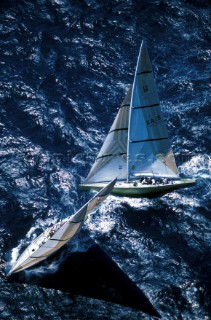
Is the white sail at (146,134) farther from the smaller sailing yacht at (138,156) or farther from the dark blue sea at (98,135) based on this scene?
the dark blue sea at (98,135)

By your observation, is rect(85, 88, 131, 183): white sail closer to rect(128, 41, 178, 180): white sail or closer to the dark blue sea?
rect(128, 41, 178, 180): white sail

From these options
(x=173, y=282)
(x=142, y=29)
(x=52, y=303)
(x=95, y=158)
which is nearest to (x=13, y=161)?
(x=95, y=158)

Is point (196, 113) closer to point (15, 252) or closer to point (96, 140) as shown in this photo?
point (96, 140)

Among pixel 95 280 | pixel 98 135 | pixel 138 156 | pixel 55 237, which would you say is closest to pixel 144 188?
pixel 138 156

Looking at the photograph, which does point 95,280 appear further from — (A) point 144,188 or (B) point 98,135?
(B) point 98,135

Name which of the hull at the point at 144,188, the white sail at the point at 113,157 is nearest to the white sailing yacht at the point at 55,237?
the hull at the point at 144,188

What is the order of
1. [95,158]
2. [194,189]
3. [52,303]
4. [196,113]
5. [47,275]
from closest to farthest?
[52,303]
[47,275]
[194,189]
[95,158]
[196,113]

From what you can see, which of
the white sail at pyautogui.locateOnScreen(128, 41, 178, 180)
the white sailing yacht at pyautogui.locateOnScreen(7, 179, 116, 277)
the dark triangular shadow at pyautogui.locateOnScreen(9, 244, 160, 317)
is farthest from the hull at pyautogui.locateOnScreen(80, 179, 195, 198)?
the dark triangular shadow at pyautogui.locateOnScreen(9, 244, 160, 317)

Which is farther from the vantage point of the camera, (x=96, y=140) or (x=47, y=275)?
(x=96, y=140)
